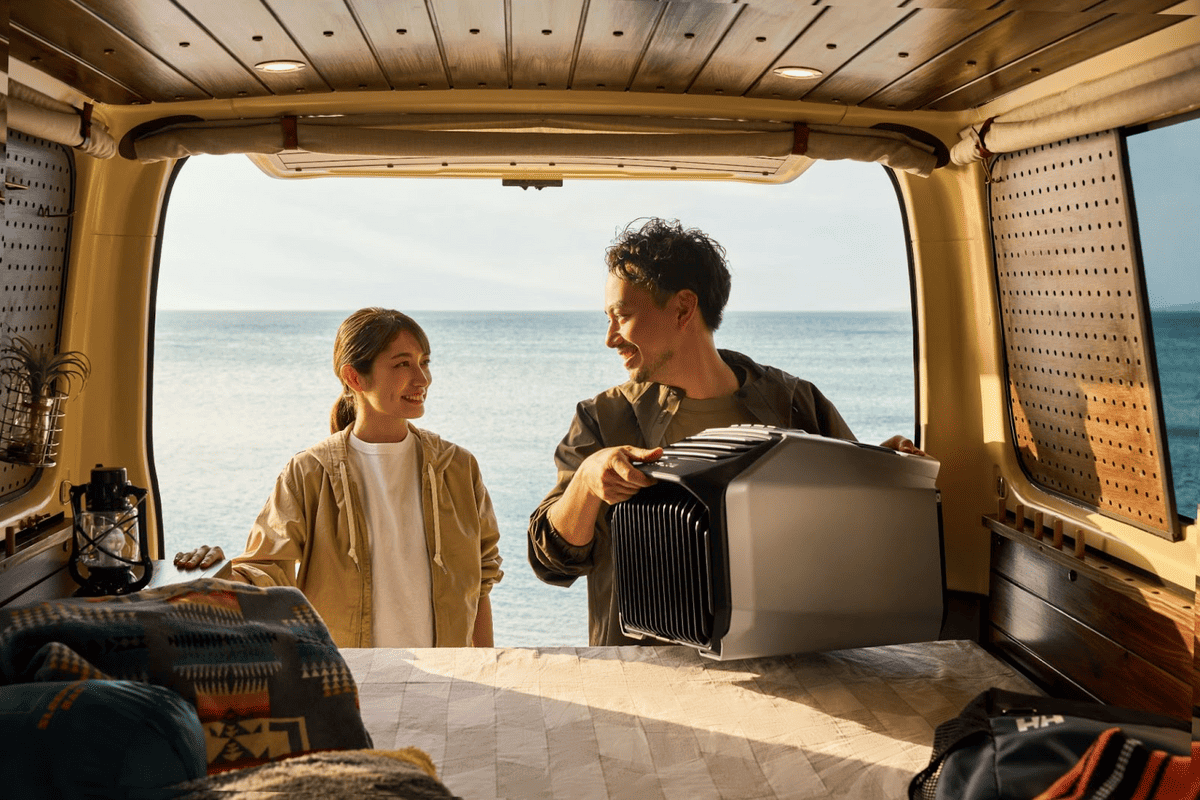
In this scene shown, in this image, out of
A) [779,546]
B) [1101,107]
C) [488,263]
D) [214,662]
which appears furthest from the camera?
[488,263]

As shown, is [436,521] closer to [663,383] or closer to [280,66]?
[663,383]

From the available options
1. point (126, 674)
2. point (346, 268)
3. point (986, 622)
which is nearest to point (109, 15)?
point (126, 674)

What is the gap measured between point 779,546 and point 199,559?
1.23 meters

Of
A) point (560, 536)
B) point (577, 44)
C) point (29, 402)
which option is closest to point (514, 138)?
point (577, 44)

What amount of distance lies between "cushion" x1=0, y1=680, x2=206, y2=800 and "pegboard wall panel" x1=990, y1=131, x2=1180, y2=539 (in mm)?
1410

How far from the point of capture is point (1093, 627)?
1583mm

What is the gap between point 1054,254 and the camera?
1797mm

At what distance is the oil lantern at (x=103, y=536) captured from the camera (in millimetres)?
1817

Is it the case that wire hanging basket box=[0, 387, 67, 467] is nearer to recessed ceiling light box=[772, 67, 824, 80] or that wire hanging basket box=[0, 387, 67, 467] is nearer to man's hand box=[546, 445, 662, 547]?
man's hand box=[546, 445, 662, 547]

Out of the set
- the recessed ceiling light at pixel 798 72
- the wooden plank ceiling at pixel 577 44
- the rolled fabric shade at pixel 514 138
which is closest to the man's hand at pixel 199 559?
the rolled fabric shade at pixel 514 138

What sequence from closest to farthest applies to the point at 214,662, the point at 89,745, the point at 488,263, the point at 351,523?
1. the point at 89,745
2. the point at 214,662
3. the point at 351,523
4. the point at 488,263

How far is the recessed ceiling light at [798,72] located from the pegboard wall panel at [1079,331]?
0.41 meters

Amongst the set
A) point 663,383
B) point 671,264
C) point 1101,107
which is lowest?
point 663,383

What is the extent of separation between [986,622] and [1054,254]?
74cm
